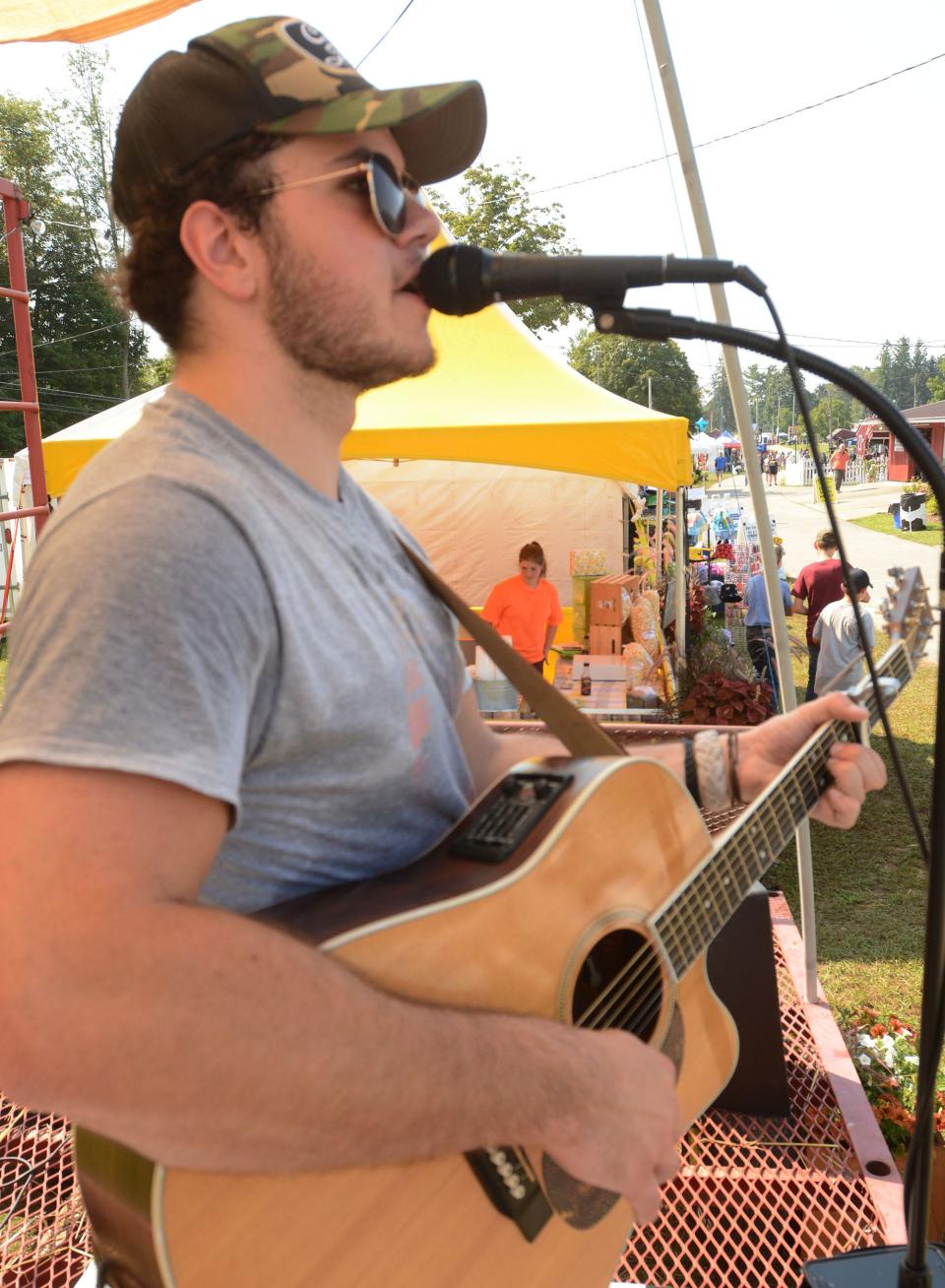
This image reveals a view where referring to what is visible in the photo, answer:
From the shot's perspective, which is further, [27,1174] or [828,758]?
[27,1174]

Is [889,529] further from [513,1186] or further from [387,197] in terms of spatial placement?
[513,1186]

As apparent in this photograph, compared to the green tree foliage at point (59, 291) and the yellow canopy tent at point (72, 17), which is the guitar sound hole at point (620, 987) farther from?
the green tree foliage at point (59, 291)

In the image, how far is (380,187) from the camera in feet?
4.11

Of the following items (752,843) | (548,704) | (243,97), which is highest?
(243,97)

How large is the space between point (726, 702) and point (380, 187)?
5.27 metres

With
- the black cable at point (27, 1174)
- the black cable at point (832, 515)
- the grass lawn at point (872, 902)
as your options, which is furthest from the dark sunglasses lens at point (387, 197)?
the grass lawn at point (872, 902)

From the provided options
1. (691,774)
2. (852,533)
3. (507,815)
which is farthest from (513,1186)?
(852,533)

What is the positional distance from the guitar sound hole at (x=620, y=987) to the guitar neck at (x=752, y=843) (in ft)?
0.14

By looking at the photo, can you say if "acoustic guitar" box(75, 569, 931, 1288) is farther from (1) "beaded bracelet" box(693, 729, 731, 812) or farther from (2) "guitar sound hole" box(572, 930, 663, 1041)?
(1) "beaded bracelet" box(693, 729, 731, 812)

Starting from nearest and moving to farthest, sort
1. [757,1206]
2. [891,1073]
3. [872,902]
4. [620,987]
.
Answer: [620,987], [757,1206], [891,1073], [872,902]

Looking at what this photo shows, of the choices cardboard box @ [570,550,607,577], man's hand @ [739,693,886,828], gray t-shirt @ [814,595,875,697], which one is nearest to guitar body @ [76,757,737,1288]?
man's hand @ [739,693,886,828]

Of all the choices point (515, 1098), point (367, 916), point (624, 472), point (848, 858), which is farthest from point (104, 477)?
point (848, 858)

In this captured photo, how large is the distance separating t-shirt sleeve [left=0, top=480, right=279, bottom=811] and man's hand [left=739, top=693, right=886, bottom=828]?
1.07 m

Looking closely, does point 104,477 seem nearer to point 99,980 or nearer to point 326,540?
point 326,540
